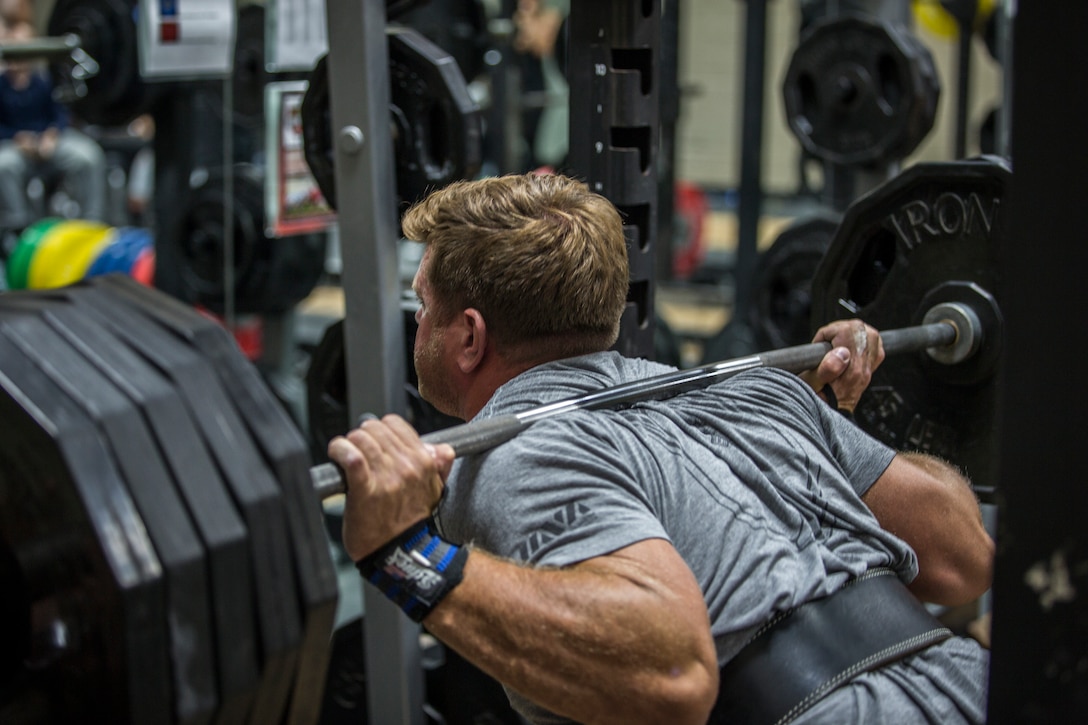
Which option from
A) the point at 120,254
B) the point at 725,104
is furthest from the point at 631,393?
the point at 725,104

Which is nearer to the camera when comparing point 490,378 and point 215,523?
point 215,523

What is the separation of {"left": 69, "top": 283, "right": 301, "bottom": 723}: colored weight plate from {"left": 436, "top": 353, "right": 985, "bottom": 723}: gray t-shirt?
0.87ft

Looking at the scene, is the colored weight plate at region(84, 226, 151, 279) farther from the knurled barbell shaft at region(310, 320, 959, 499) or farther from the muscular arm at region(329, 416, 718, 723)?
the muscular arm at region(329, 416, 718, 723)

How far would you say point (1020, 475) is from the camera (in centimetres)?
86

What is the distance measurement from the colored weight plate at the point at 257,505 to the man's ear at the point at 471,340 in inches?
15.7

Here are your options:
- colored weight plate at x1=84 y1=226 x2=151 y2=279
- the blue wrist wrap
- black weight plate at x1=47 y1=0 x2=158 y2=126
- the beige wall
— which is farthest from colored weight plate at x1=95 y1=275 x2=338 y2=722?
the beige wall

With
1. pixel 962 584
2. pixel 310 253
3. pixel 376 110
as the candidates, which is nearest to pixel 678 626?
pixel 962 584

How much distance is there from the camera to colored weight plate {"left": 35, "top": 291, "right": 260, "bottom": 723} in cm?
88

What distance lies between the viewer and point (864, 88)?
2.93m

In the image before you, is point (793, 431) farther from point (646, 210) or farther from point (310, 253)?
point (310, 253)

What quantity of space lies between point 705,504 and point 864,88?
6.57ft

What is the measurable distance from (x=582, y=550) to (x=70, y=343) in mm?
464

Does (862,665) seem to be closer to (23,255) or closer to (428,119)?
(428,119)

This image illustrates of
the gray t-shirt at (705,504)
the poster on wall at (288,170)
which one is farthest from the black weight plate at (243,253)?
the gray t-shirt at (705,504)
